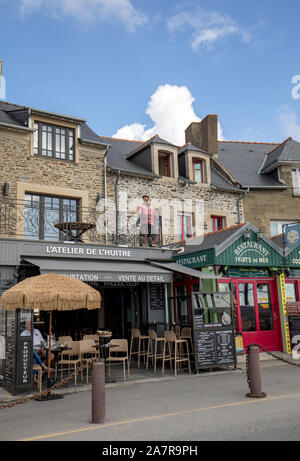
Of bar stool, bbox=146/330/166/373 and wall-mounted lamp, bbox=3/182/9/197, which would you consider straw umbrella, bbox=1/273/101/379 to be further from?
wall-mounted lamp, bbox=3/182/9/197

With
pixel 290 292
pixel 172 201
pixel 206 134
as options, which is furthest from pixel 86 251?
pixel 206 134

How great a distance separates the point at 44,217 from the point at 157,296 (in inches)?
167

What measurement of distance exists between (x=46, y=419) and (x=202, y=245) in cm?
791

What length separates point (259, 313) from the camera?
1291 centimetres

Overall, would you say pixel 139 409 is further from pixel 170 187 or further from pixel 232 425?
pixel 170 187

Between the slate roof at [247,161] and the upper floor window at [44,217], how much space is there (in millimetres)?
8193

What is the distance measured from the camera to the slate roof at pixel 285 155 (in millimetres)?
18625

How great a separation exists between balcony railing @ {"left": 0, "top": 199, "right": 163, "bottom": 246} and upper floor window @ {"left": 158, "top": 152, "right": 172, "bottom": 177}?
9.08 feet

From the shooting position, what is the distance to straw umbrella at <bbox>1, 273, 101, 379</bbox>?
24.3ft

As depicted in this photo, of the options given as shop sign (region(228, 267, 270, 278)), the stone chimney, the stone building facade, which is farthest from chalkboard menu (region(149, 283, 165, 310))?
the stone chimney

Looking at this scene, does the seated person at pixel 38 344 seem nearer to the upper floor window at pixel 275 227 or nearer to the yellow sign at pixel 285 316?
the yellow sign at pixel 285 316

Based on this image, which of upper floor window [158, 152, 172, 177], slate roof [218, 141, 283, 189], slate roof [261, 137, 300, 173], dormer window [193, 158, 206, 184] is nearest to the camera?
upper floor window [158, 152, 172, 177]

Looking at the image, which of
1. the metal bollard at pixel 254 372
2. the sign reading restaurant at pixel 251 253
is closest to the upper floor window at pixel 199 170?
the sign reading restaurant at pixel 251 253
